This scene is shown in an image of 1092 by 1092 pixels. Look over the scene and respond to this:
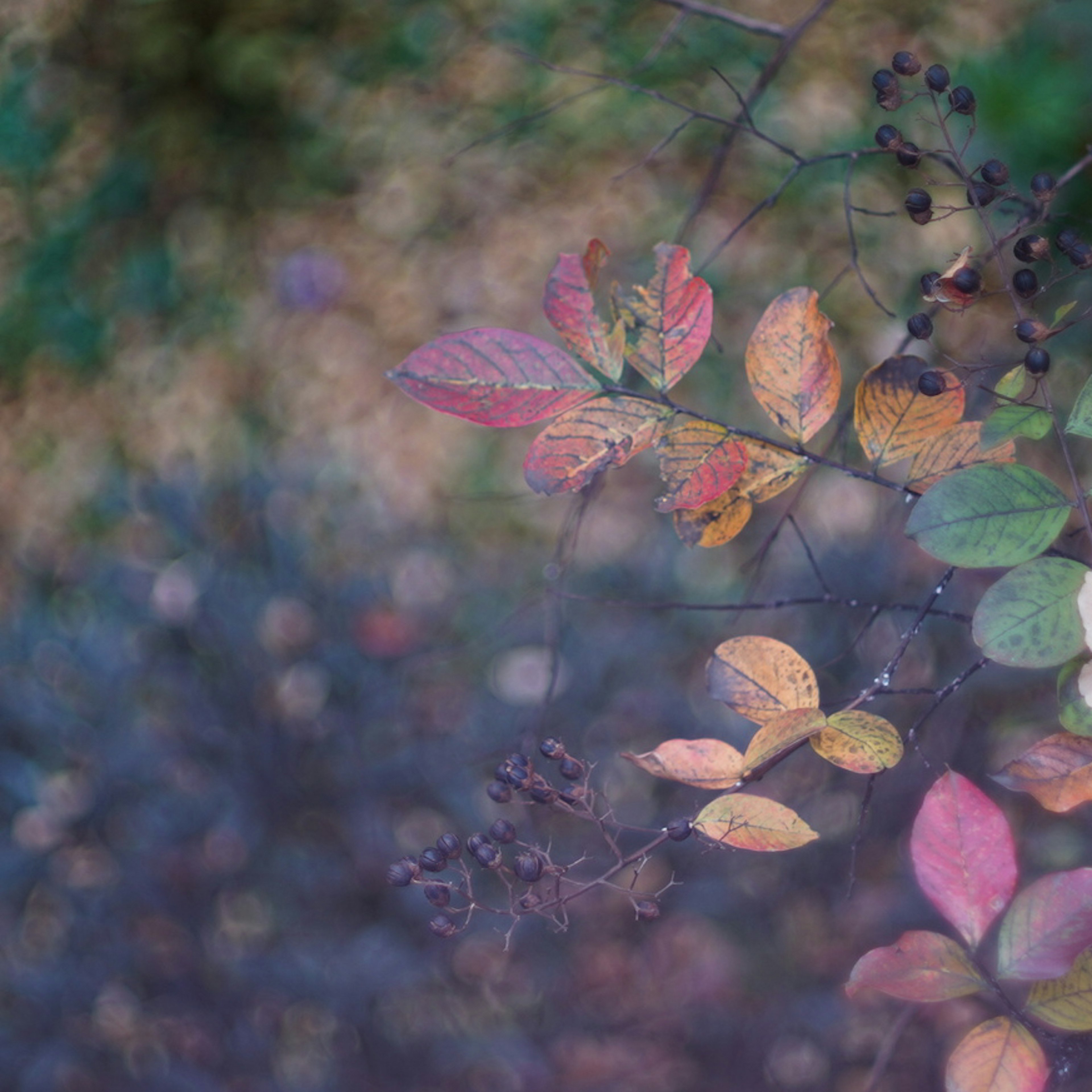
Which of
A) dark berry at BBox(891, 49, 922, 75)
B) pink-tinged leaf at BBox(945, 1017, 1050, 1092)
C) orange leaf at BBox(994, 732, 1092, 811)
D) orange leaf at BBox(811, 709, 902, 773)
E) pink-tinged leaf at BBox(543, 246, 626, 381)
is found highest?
dark berry at BBox(891, 49, 922, 75)

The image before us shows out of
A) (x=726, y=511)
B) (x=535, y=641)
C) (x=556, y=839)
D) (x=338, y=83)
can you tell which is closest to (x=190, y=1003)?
(x=556, y=839)

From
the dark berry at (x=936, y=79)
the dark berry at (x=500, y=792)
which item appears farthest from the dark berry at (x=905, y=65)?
the dark berry at (x=500, y=792)

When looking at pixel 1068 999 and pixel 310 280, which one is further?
pixel 310 280

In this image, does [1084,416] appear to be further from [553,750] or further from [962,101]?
[553,750]

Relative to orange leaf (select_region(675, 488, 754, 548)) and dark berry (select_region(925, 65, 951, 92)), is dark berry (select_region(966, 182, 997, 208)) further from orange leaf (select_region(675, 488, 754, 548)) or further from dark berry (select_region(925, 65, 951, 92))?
orange leaf (select_region(675, 488, 754, 548))

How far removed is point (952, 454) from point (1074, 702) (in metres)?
0.12

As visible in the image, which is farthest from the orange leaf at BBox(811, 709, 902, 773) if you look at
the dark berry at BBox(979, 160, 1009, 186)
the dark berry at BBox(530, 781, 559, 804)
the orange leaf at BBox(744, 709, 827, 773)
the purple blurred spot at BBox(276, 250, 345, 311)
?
the purple blurred spot at BBox(276, 250, 345, 311)

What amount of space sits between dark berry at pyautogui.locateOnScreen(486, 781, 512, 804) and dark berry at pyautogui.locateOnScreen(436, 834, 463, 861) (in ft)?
0.08

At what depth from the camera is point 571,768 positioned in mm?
440

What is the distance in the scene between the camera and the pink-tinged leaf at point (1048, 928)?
1.20ft

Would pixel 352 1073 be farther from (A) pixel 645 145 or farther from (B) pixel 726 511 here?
(A) pixel 645 145

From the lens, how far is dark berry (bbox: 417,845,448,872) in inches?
16.8

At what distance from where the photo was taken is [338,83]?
216cm

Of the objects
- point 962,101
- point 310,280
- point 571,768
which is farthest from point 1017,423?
point 310,280
